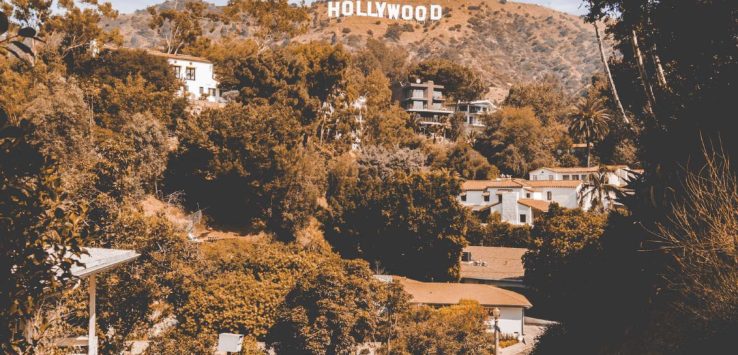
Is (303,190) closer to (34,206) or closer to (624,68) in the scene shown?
(624,68)

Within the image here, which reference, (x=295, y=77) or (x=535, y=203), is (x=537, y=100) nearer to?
(x=535, y=203)

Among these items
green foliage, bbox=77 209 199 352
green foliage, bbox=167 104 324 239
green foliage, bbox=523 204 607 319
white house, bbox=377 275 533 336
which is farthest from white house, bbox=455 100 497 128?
green foliage, bbox=77 209 199 352

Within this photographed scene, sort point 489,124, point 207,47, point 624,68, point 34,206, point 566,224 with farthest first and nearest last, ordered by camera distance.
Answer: point 489,124 < point 207,47 < point 566,224 < point 624,68 < point 34,206

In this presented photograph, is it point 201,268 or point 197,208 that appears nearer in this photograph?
point 201,268

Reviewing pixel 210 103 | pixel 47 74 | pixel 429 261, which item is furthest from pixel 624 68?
pixel 210 103

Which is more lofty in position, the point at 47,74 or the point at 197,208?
the point at 47,74

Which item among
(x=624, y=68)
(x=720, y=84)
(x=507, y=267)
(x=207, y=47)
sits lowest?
(x=507, y=267)
